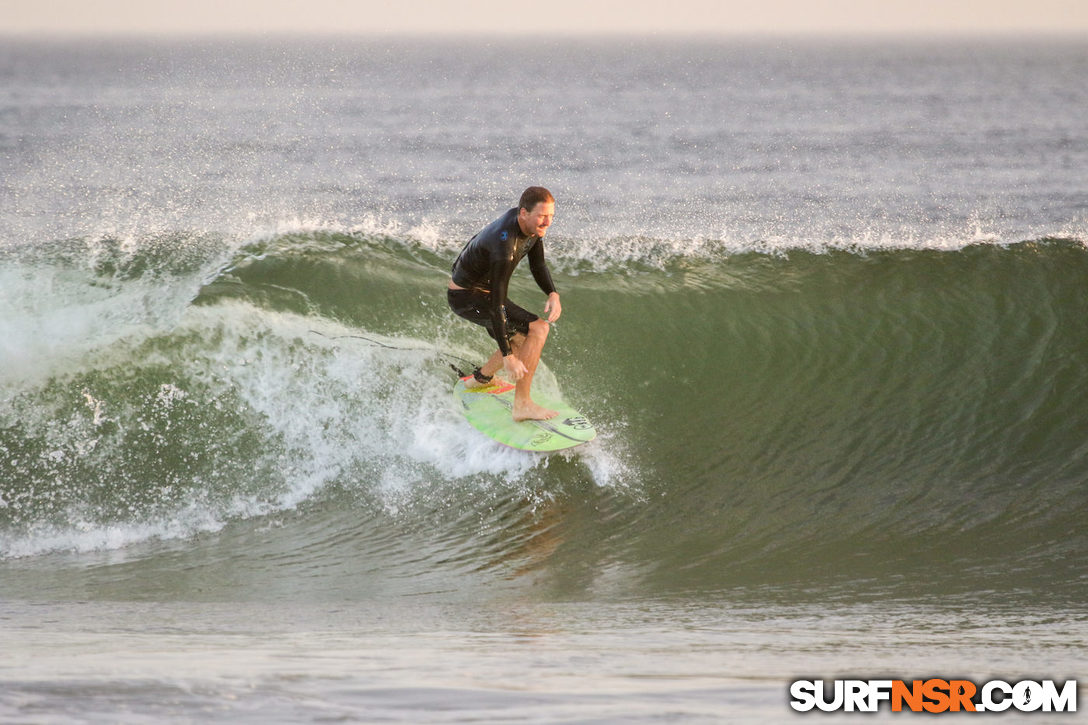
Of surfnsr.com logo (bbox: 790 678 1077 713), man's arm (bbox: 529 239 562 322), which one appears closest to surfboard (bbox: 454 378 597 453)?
man's arm (bbox: 529 239 562 322)

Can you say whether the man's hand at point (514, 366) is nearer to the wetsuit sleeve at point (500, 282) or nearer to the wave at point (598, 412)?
the wetsuit sleeve at point (500, 282)

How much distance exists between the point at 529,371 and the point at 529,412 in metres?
0.26

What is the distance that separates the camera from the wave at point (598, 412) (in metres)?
5.67

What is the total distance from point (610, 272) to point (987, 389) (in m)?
3.48

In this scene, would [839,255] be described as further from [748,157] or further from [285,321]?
[748,157]

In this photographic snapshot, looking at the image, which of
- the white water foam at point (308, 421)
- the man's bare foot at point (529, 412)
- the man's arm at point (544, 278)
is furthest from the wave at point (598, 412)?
the man's arm at point (544, 278)

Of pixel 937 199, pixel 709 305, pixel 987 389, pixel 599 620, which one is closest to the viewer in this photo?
pixel 599 620

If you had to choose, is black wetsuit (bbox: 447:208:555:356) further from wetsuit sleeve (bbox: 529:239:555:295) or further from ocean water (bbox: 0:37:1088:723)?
ocean water (bbox: 0:37:1088:723)

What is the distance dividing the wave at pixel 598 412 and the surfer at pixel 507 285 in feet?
2.10

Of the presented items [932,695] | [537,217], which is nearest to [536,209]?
[537,217]

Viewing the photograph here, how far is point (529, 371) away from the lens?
620cm

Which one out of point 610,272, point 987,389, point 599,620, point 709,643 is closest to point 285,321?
point 610,272

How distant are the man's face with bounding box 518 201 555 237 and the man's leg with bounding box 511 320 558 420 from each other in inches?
29.6

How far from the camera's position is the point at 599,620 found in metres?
4.11
